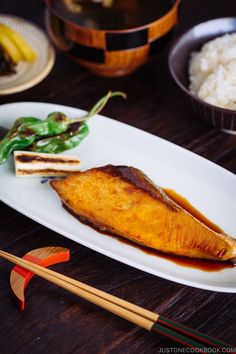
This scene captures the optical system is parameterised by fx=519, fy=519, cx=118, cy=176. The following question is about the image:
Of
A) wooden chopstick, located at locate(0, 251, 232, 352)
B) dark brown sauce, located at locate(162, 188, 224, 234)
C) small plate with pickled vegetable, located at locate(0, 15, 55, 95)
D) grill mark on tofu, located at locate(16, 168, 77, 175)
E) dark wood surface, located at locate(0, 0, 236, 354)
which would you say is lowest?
dark wood surface, located at locate(0, 0, 236, 354)

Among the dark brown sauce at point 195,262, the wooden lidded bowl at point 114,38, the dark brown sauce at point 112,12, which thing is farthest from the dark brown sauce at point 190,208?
the dark brown sauce at point 112,12

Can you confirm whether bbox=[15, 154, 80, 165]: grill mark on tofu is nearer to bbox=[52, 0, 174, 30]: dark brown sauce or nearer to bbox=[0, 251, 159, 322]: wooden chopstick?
bbox=[0, 251, 159, 322]: wooden chopstick

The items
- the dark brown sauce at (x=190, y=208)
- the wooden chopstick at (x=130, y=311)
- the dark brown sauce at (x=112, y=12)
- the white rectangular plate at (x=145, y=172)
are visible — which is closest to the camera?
the wooden chopstick at (x=130, y=311)

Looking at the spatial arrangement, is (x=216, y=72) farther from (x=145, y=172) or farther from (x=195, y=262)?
(x=195, y=262)

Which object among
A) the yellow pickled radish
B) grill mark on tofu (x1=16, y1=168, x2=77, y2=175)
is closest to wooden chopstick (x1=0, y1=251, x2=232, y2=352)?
grill mark on tofu (x1=16, y1=168, x2=77, y2=175)

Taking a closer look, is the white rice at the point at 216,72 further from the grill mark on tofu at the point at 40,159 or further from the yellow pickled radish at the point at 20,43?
the yellow pickled radish at the point at 20,43

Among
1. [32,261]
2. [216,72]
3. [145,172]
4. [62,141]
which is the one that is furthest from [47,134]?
[216,72]
